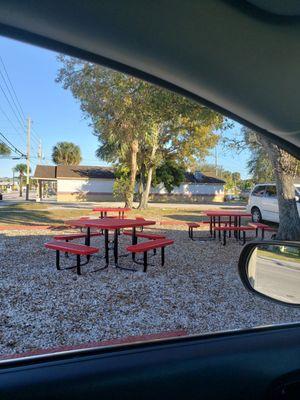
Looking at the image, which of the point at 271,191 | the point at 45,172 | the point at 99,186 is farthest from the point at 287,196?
the point at 45,172

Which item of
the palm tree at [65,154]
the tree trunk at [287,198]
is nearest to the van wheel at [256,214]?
the tree trunk at [287,198]

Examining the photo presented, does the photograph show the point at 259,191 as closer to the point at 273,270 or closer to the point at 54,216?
the point at 54,216

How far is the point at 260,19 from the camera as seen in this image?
5.47 feet

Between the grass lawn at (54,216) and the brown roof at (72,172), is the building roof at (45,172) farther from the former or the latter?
the grass lawn at (54,216)

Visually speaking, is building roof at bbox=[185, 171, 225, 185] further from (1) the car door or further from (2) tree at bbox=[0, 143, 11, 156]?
(2) tree at bbox=[0, 143, 11, 156]

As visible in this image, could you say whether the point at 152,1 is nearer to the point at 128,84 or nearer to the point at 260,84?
the point at 260,84

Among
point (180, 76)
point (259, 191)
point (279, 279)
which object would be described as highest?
point (180, 76)

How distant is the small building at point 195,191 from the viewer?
4122cm

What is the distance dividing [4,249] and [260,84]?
8.65 metres

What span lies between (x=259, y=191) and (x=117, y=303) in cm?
1224

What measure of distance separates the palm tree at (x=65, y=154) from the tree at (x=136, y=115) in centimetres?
4007

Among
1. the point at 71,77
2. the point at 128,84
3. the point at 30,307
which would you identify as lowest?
the point at 30,307

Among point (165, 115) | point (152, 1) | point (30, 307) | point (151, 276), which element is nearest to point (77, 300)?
point (30, 307)

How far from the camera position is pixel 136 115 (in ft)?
37.1
